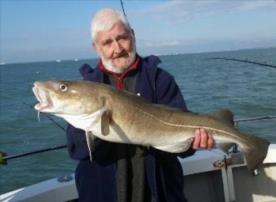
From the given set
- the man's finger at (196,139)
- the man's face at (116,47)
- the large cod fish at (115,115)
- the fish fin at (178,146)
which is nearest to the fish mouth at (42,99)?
the large cod fish at (115,115)

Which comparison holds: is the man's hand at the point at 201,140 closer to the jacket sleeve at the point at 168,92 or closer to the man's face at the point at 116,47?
the jacket sleeve at the point at 168,92

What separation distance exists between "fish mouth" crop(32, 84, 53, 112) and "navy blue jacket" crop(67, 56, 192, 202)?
16.2 inches

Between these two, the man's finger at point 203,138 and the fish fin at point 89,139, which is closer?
the fish fin at point 89,139

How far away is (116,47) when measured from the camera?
320cm

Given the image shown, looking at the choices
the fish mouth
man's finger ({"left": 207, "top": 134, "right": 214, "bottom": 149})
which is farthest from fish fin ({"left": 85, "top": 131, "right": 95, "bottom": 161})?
man's finger ({"left": 207, "top": 134, "right": 214, "bottom": 149})

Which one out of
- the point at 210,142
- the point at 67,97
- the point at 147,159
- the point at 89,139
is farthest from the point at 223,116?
the point at 67,97

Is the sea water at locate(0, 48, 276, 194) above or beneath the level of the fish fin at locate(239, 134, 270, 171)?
beneath

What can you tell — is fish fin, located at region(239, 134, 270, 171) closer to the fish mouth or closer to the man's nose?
the man's nose

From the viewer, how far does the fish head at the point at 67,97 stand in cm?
288

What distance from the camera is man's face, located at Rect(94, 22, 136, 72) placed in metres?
3.19

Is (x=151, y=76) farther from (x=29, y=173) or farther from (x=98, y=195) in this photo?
(x=29, y=173)

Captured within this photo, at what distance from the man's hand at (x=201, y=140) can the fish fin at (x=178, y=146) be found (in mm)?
33

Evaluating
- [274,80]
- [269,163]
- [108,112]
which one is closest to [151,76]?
[108,112]

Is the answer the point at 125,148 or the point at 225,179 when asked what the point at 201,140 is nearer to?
the point at 125,148
